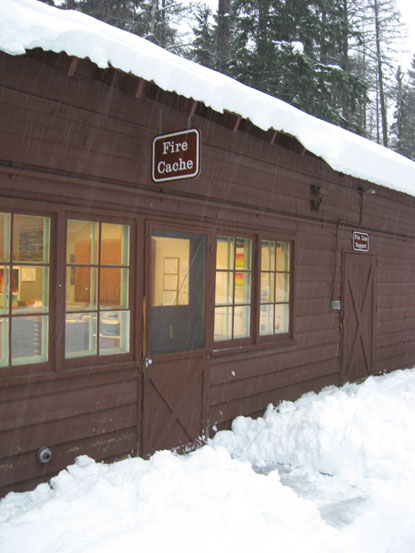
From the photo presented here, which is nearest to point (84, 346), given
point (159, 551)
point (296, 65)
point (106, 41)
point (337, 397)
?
point (159, 551)

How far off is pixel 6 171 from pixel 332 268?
5.39m

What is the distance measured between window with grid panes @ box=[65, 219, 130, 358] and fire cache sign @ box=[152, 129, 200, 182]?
0.63 m

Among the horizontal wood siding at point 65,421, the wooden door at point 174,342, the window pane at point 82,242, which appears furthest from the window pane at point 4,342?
the wooden door at point 174,342

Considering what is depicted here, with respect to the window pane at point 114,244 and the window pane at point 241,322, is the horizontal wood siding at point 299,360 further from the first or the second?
the window pane at point 114,244

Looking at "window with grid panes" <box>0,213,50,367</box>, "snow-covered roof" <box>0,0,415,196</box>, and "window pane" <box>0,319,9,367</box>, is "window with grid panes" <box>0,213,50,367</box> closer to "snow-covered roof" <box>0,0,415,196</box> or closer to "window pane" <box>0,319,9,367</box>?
"window pane" <box>0,319,9,367</box>

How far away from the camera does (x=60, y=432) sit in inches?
171

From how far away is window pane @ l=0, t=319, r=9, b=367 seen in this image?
159 inches

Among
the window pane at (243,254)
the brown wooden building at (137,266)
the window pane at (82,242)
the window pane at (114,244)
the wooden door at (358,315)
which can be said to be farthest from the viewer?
the wooden door at (358,315)

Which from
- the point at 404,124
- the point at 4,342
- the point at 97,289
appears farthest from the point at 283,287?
the point at 404,124

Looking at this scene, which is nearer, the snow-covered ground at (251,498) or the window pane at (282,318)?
the snow-covered ground at (251,498)

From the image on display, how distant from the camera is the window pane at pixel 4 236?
3984 mm

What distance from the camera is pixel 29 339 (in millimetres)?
4207

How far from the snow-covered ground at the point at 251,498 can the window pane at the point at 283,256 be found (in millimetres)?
1985

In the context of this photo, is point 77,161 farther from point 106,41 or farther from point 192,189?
point 192,189
